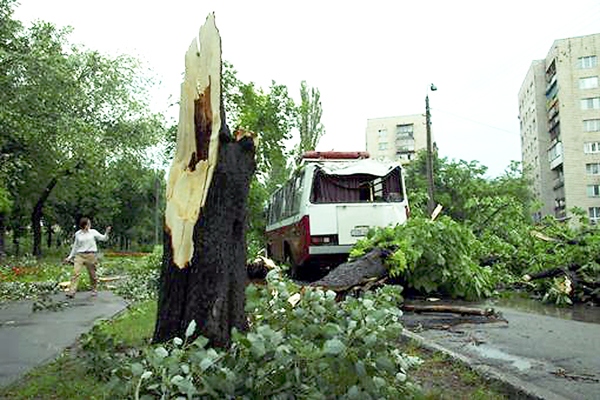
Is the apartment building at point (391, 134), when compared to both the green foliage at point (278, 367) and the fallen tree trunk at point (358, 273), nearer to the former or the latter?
the fallen tree trunk at point (358, 273)

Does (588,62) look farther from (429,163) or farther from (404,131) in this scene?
(429,163)

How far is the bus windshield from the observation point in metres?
12.8

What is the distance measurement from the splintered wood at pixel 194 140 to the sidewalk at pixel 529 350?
7.73 ft

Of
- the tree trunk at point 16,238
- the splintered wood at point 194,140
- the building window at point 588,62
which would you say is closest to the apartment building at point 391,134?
the building window at point 588,62

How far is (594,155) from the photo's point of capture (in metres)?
64.9

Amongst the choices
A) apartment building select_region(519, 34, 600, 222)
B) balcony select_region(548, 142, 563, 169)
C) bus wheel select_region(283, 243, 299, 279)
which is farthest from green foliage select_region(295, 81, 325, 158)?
balcony select_region(548, 142, 563, 169)

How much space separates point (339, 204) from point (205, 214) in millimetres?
8479

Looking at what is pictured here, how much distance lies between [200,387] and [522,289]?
9.48m

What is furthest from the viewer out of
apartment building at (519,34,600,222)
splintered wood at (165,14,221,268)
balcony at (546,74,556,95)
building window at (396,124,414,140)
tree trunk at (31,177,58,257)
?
building window at (396,124,414,140)

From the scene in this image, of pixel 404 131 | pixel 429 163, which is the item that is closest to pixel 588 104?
pixel 404 131

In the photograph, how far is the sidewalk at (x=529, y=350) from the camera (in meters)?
4.05

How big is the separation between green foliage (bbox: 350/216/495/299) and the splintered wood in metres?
5.12

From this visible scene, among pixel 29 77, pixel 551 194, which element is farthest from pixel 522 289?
pixel 551 194

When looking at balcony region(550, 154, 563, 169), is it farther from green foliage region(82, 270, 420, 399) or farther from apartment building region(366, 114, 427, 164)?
green foliage region(82, 270, 420, 399)
